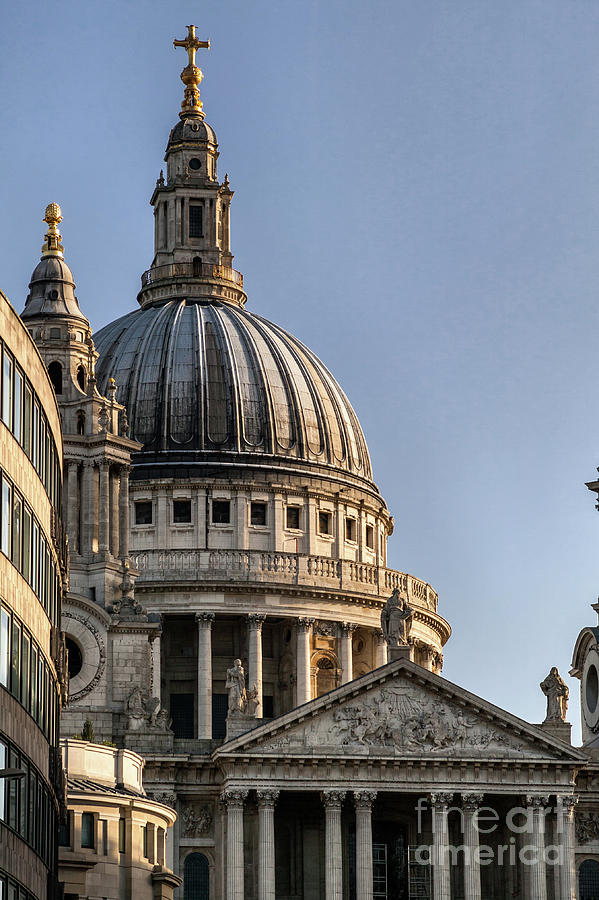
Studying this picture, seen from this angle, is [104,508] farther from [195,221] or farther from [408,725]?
[195,221]

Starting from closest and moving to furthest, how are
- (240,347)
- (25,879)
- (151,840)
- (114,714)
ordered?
(25,879), (151,840), (114,714), (240,347)

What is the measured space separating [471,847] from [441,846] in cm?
152

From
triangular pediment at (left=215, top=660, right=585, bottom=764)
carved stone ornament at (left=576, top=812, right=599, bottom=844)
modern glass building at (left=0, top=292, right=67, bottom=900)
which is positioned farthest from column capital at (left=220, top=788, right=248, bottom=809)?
modern glass building at (left=0, top=292, right=67, bottom=900)

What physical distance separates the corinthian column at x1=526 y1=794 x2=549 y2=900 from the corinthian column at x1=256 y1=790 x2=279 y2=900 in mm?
11991

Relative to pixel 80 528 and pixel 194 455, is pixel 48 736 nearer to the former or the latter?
pixel 80 528

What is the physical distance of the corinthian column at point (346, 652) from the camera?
447ft

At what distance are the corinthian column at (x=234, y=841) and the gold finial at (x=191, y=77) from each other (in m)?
55.3

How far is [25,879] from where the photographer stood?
60.8 metres

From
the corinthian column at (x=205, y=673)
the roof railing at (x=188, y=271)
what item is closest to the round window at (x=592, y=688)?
the corinthian column at (x=205, y=673)

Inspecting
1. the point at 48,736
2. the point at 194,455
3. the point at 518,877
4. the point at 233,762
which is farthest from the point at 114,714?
the point at 48,736

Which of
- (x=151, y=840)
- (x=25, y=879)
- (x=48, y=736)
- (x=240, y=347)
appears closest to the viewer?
(x=25, y=879)

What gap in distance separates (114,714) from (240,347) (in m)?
39.8

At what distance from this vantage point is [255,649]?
134 meters

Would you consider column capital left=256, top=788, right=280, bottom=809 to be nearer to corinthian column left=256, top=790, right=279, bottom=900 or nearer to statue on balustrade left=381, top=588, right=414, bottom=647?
corinthian column left=256, top=790, right=279, bottom=900
